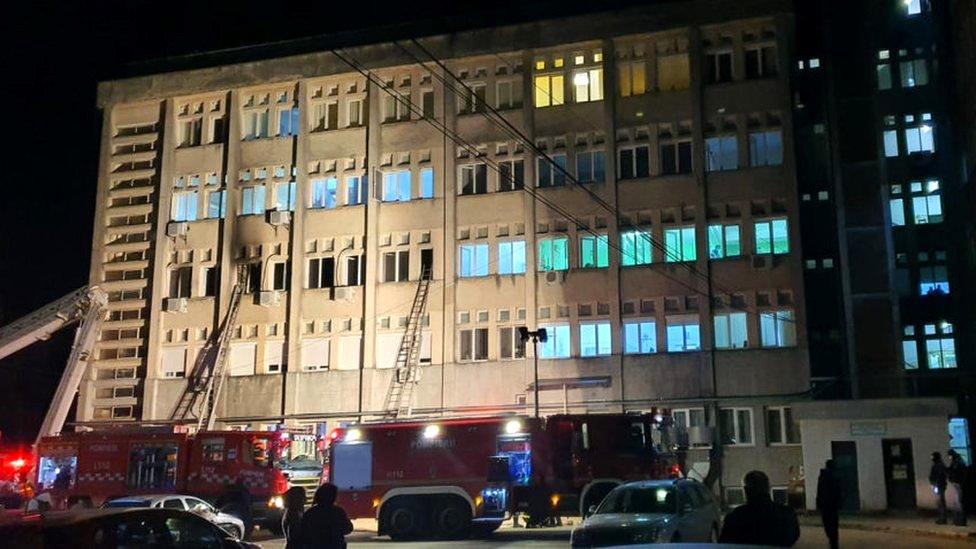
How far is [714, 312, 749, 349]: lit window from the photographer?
3462 cm

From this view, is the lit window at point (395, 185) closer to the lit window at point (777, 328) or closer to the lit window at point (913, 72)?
the lit window at point (777, 328)

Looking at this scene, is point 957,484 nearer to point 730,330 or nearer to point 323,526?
point 730,330

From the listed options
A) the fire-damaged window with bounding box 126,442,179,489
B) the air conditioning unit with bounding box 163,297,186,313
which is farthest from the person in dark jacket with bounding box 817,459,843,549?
the air conditioning unit with bounding box 163,297,186,313

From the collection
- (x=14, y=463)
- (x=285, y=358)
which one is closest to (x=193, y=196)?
(x=285, y=358)

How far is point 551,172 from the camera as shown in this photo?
37.5m

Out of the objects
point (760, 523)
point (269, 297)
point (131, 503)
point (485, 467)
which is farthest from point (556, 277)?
point (760, 523)

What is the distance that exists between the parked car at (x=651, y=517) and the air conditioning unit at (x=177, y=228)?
29801mm

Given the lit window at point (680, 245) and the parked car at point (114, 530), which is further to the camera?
the lit window at point (680, 245)

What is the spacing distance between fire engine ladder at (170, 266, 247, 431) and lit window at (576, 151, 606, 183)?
15.1m

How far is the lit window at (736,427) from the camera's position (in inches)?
1332

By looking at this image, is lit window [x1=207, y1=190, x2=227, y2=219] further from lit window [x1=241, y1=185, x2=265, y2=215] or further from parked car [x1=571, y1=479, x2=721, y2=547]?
parked car [x1=571, y1=479, x2=721, y2=547]

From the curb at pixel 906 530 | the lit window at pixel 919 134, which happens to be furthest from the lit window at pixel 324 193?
the lit window at pixel 919 134

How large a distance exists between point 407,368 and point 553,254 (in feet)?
24.0

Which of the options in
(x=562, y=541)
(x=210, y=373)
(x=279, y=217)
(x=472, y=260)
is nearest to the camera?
(x=562, y=541)
